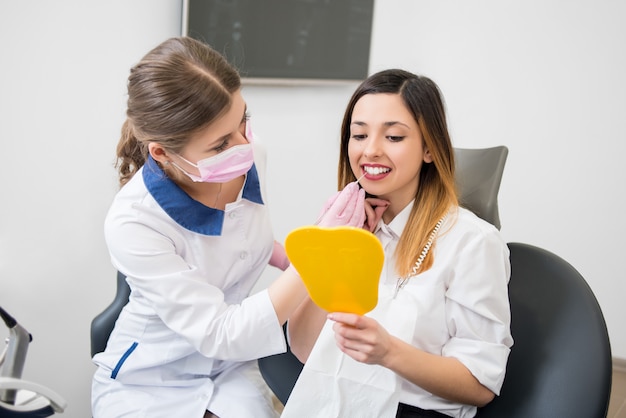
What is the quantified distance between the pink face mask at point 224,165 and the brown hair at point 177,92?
0.06m

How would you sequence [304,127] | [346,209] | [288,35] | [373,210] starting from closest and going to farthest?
[346,209] < [373,210] < [288,35] < [304,127]

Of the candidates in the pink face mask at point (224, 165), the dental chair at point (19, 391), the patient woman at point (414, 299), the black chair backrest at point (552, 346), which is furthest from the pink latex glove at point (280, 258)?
the dental chair at point (19, 391)

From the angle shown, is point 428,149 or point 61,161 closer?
point 428,149

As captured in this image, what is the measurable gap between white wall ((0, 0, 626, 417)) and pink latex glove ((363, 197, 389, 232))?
2.98 ft

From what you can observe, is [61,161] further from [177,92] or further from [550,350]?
[550,350]

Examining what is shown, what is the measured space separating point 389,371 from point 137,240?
57 centimetres

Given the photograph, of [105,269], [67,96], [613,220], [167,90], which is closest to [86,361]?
[105,269]

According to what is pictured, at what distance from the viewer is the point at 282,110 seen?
2.42 m

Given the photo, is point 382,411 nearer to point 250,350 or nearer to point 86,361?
point 250,350

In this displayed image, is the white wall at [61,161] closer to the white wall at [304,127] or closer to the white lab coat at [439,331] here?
the white wall at [304,127]

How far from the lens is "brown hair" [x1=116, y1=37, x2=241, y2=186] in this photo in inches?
42.4

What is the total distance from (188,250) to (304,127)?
4.68 feet

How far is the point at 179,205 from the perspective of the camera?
1.18 metres

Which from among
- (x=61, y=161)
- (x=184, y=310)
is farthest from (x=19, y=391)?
(x=61, y=161)
